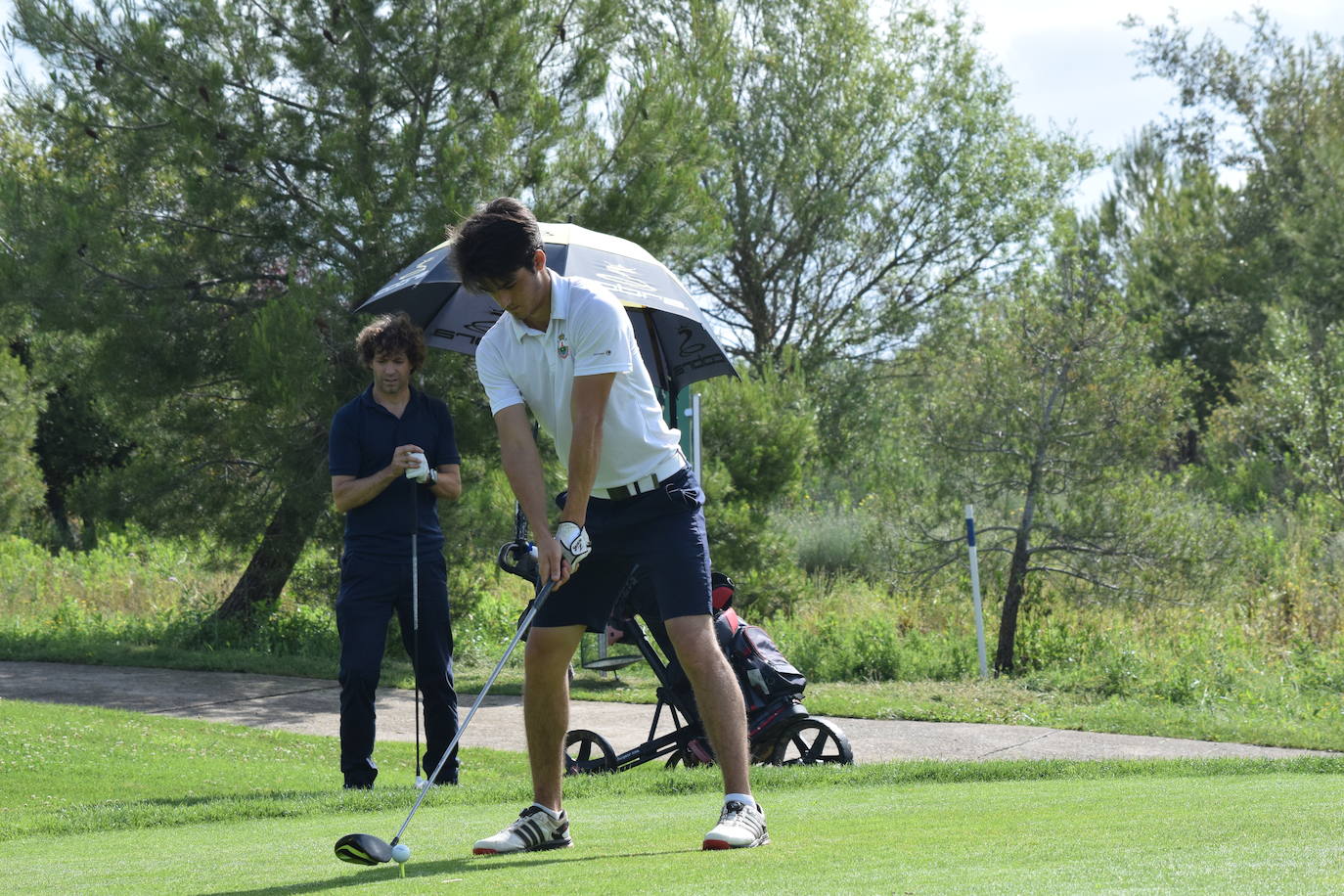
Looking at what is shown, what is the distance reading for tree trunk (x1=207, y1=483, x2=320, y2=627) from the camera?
1219cm

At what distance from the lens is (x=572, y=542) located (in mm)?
4164

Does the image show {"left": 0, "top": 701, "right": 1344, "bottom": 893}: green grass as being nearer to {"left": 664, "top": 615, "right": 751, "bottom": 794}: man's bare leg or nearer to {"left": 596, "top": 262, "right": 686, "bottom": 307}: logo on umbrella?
{"left": 664, "top": 615, "right": 751, "bottom": 794}: man's bare leg

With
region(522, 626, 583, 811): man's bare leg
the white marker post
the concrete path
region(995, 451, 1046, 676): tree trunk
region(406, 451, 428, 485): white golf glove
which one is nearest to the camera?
region(522, 626, 583, 811): man's bare leg

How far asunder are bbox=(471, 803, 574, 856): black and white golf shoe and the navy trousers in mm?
2261

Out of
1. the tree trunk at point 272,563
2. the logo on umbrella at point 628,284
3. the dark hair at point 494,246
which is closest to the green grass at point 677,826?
the dark hair at point 494,246

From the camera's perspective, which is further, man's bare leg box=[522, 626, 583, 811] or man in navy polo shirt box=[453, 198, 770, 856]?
man's bare leg box=[522, 626, 583, 811]

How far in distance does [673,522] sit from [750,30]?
21504 mm

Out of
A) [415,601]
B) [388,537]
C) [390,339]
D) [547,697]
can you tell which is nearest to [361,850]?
[547,697]

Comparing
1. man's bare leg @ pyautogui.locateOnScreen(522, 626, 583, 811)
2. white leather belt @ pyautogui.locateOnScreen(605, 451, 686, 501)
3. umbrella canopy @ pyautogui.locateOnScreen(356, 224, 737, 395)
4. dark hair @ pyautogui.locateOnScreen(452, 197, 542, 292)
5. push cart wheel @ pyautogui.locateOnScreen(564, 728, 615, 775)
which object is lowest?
push cart wheel @ pyautogui.locateOnScreen(564, 728, 615, 775)

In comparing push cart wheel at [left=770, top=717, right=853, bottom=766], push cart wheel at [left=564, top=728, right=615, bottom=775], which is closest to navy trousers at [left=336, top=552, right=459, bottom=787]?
push cart wheel at [left=564, top=728, right=615, bottom=775]

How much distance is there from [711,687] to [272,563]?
9.87 m

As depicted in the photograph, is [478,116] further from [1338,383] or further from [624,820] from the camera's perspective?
[1338,383]

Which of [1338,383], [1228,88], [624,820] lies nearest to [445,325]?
[624,820]

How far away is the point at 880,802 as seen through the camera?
17.5 ft
